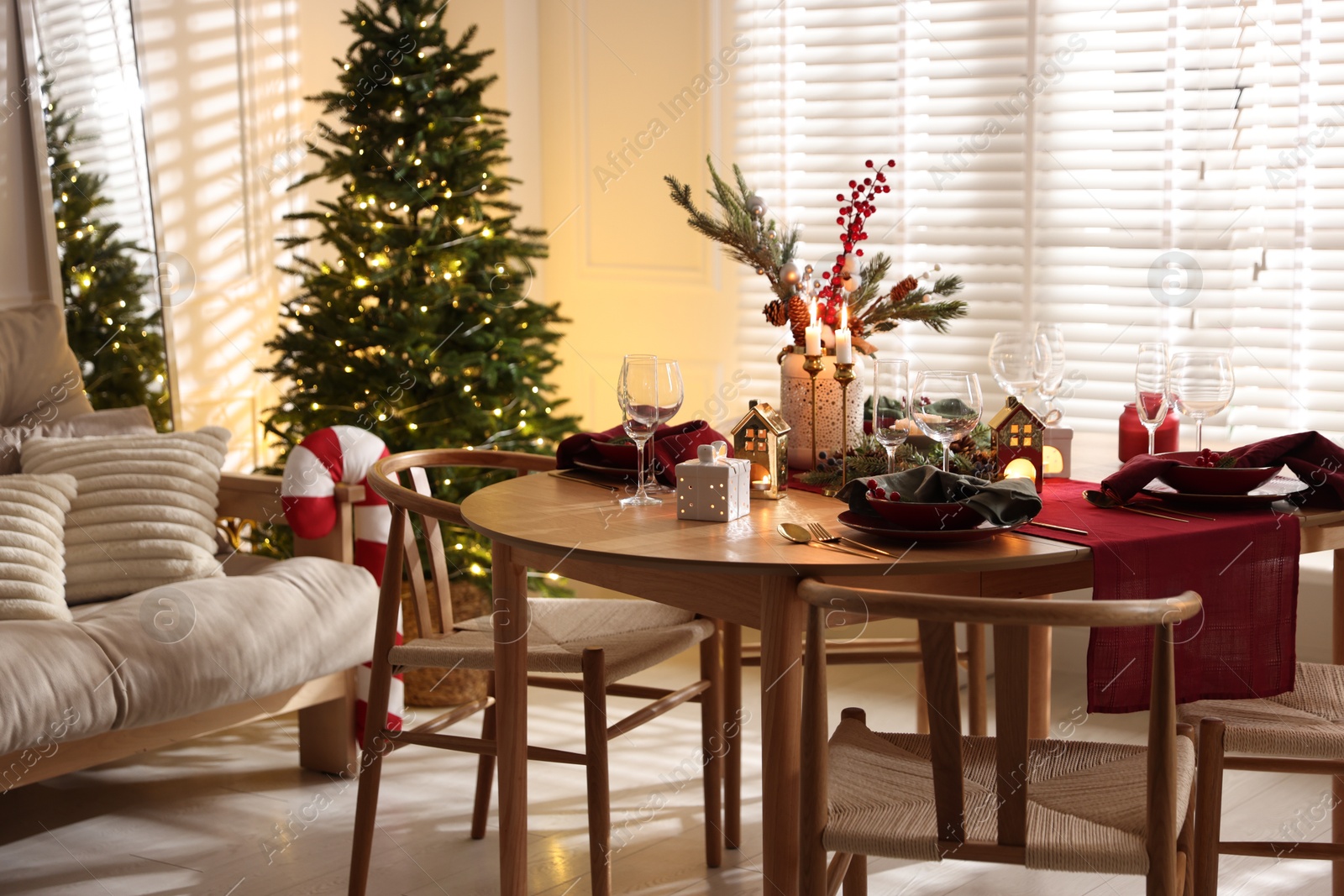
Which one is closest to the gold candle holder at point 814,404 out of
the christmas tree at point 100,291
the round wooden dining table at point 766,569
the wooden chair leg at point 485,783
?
the round wooden dining table at point 766,569

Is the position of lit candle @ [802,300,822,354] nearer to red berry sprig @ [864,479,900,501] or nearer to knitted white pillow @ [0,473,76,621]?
red berry sprig @ [864,479,900,501]

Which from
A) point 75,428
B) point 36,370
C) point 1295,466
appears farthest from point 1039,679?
point 36,370

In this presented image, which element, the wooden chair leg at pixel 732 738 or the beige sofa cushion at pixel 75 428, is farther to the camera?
the beige sofa cushion at pixel 75 428

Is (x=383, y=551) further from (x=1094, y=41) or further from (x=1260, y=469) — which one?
(x=1094, y=41)

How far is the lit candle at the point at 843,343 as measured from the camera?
7.04ft

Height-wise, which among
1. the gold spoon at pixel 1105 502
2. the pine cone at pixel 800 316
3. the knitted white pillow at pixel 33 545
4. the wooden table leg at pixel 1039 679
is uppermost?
the pine cone at pixel 800 316

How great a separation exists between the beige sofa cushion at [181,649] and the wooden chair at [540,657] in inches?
18.1

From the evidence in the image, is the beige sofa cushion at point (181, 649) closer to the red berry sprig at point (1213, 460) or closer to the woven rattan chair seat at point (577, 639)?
the woven rattan chair seat at point (577, 639)

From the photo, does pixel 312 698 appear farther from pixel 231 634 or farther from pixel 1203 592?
pixel 1203 592

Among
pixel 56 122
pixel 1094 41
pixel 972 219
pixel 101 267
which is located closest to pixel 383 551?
pixel 101 267

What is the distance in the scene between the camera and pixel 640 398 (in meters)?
2.06

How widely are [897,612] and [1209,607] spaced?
23.2 inches

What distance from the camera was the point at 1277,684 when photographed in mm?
1868

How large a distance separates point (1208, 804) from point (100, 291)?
293 cm
